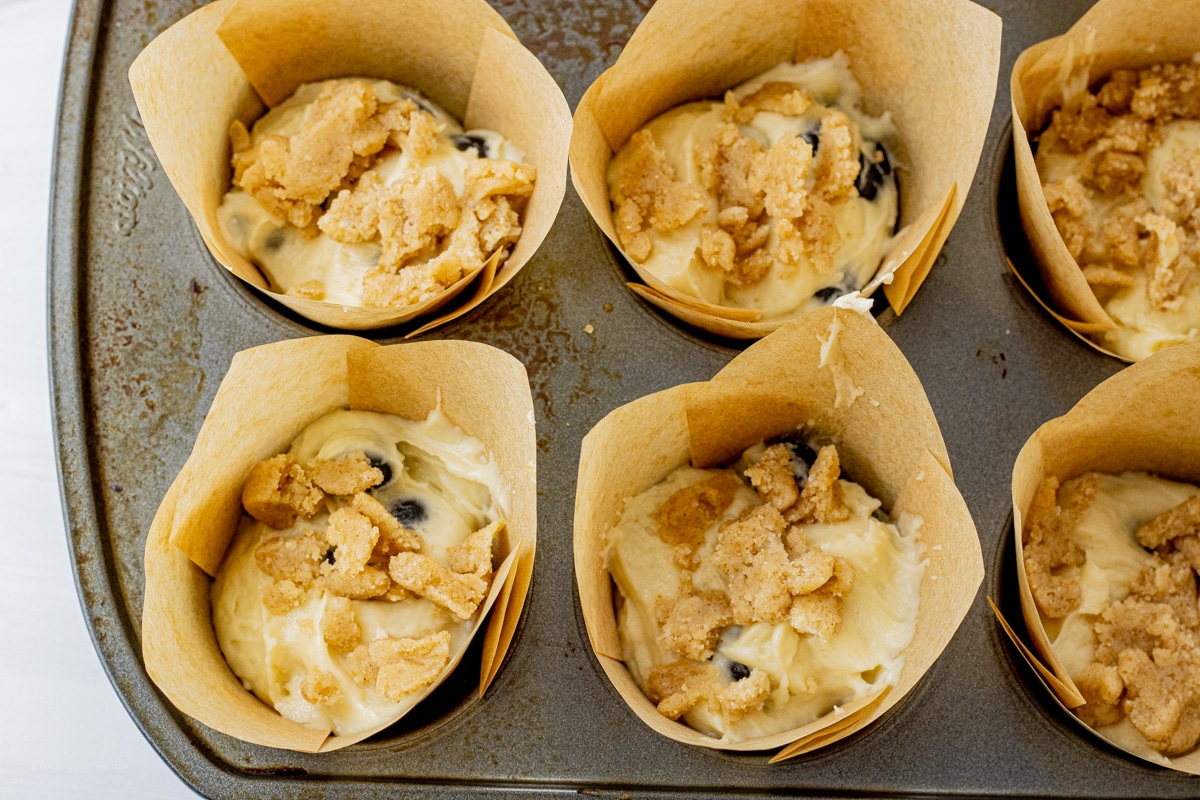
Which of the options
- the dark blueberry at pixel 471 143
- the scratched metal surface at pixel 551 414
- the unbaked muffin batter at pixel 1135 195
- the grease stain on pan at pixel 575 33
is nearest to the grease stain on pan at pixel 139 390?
the scratched metal surface at pixel 551 414

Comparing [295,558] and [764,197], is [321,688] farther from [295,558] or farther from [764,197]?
[764,197]

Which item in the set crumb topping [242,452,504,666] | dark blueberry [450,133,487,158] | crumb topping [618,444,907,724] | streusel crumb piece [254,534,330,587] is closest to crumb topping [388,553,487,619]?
crumb topping [242,452,504,666]

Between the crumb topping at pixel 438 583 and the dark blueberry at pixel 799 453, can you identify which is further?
the dark blueberry at pixel 799 453

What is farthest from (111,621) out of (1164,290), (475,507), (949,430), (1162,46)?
(1162,46)

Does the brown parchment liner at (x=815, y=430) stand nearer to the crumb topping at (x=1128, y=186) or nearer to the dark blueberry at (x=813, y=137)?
the dark blueberry at (x=813, y=137)

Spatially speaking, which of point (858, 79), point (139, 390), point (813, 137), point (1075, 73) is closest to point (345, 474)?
point (139, 390)

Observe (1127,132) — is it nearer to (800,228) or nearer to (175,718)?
(800,228)
